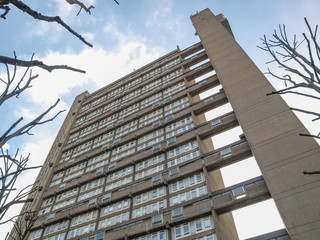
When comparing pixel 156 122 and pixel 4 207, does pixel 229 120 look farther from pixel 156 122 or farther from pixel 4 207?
pixel 4 207

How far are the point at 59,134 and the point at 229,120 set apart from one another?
37048mm

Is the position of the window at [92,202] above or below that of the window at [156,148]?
below

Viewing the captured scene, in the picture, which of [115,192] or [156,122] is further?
[156,122]

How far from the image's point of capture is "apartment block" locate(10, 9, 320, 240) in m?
20.6

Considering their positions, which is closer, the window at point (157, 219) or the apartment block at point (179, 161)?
the apartment block at point (179, 161)

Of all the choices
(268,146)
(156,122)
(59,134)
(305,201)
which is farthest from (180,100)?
(59,134)

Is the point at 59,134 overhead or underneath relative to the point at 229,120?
overhead

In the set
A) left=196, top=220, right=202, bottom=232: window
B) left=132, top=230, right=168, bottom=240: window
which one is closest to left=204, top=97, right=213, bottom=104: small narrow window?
left=196, top=220, right=202, bottom=232: window

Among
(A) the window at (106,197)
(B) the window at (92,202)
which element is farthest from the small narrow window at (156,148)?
(B) the window at (92,202)

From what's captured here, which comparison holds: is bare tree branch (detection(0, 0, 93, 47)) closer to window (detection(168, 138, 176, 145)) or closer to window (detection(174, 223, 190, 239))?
window (detection(174, 223, 190, 239))

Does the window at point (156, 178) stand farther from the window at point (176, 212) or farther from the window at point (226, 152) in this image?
the window at point (226, 152)

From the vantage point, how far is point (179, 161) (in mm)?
28797

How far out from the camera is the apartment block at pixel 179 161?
20.6 m

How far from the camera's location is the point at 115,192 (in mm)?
29500
